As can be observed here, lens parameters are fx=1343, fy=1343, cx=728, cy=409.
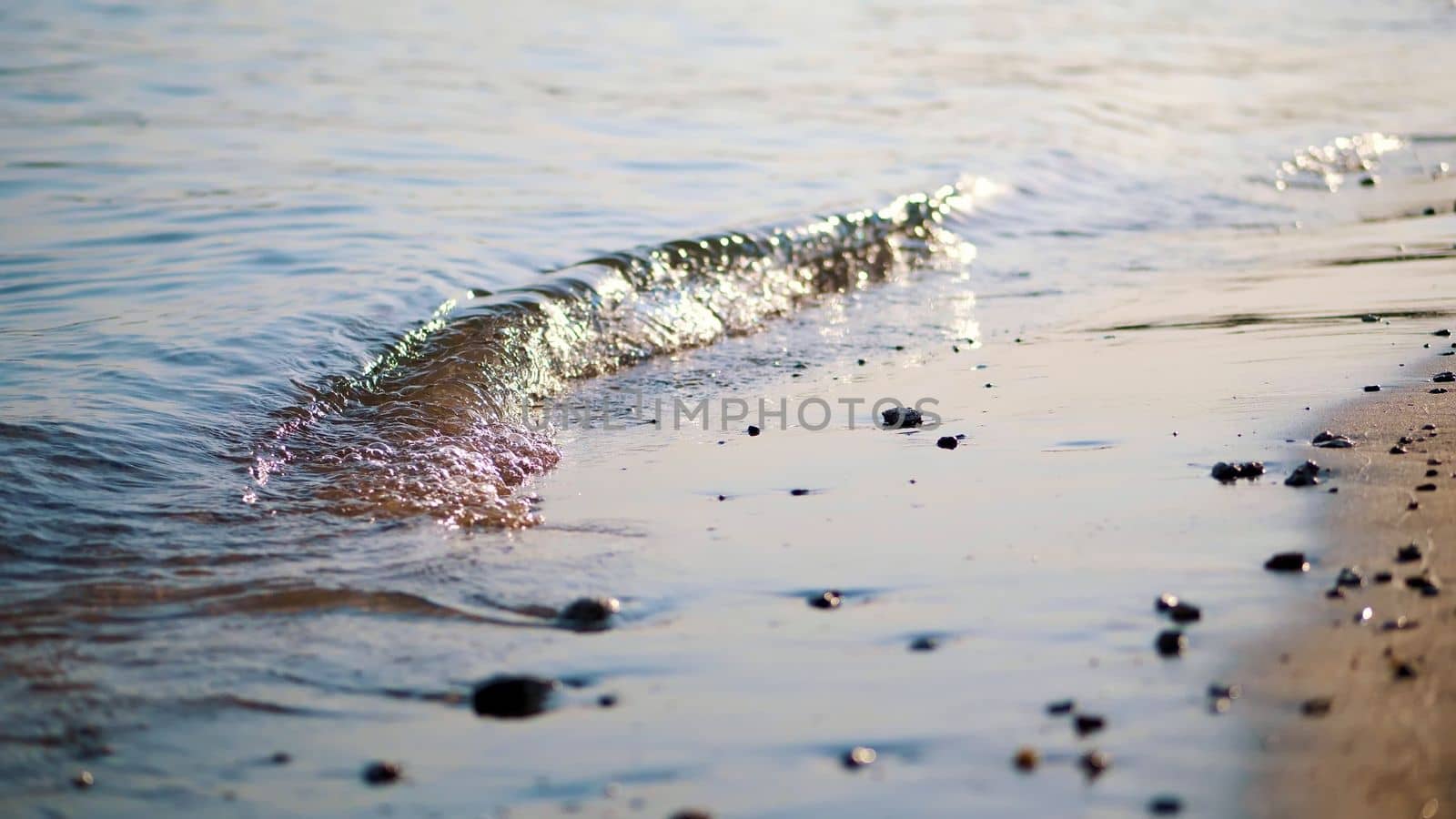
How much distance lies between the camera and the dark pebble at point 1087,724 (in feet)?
7.40

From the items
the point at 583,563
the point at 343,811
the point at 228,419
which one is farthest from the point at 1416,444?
the point at 228,419

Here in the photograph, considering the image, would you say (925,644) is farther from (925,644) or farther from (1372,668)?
(1372,668)

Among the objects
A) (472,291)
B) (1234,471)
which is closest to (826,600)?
(1234,471)

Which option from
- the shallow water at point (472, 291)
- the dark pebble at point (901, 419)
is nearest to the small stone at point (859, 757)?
the shallow water at point (472, 291)

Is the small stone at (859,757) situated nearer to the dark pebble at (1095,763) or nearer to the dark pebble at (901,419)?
the dark pebble at (1095,763)

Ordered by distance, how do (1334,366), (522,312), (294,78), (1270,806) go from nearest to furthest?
1. (1270,806)
2. (1334,366)
3. (522,312)
4. (294,78)

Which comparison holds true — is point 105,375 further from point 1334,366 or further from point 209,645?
point 1334,366

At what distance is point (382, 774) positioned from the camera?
2.23 metres

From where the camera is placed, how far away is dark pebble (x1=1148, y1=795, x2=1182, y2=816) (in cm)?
201

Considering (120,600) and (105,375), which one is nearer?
(120,600)

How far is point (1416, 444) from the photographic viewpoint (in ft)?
12.0

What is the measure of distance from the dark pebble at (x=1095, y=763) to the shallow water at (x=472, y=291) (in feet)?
0.19

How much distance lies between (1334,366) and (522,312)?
3430mm

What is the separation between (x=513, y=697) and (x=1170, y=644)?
1.23 metres
